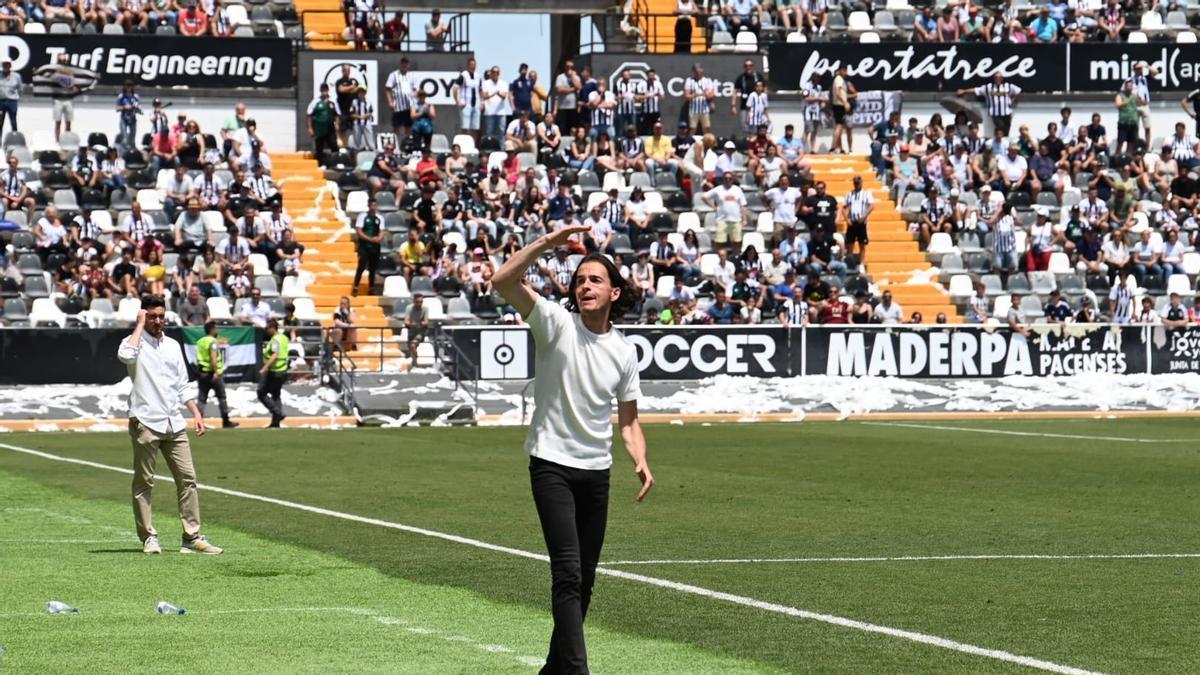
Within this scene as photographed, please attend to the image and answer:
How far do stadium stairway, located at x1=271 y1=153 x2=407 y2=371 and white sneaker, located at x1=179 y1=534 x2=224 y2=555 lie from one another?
1971cm

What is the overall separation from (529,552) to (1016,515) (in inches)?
210

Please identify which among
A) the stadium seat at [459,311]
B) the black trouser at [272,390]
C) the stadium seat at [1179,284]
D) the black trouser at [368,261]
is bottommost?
the black trouser at [272,390]

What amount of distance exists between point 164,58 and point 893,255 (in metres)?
16.8

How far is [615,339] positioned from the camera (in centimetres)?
916

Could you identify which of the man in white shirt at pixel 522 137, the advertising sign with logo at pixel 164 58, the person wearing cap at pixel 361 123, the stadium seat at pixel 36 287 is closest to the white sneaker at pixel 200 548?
the stadium seat at pixel 36 287

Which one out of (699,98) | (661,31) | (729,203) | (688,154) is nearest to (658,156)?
(688,154)

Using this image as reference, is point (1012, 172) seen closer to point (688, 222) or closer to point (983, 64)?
point (983, 64)

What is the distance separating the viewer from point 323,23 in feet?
153

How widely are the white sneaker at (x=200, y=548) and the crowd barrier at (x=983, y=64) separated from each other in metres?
33.9

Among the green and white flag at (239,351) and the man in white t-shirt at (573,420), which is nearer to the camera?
the man in white t-shirt at (573,420)

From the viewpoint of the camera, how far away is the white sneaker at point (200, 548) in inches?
599

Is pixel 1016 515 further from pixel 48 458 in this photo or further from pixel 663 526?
pixel 48 458

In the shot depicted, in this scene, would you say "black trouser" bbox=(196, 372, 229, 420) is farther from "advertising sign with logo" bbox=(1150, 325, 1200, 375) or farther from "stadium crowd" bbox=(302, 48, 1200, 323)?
"advertising sign with logo" bbox=(1150, 325, 1200, 375)

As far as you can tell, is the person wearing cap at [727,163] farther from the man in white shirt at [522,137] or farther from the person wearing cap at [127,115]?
the person wearing cap at [127,115]
